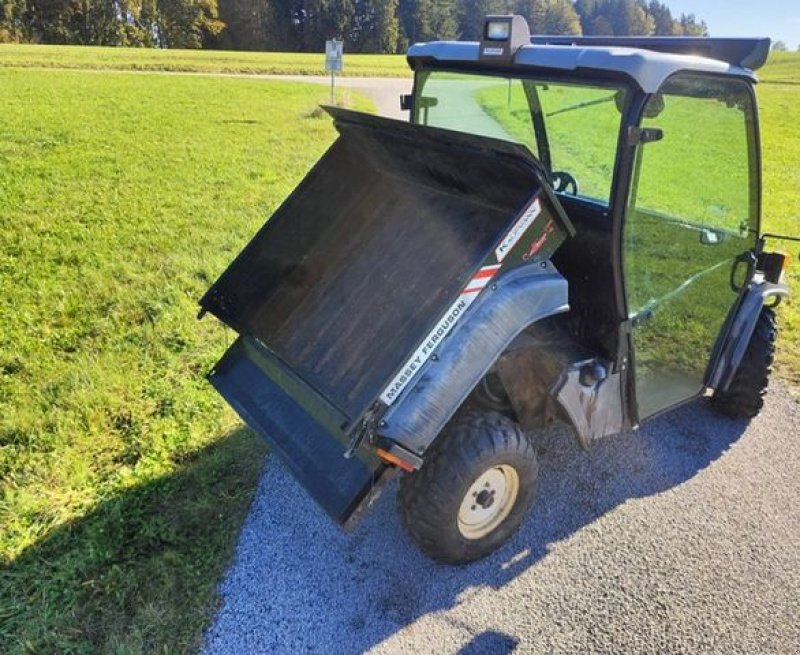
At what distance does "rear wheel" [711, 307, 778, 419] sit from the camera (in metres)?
3.57

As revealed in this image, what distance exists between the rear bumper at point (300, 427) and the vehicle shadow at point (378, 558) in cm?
47

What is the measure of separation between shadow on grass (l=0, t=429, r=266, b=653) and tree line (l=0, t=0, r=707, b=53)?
42697 millimetres

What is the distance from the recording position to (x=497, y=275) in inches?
93.8

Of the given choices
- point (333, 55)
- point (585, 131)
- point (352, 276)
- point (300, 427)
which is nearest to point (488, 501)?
point (300, 427)

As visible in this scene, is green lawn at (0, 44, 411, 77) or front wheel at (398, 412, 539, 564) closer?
front wheel at (398, 412, 539, 564)

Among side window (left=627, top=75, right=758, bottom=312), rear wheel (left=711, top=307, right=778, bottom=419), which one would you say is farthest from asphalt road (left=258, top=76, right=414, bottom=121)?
side window (left=627, top=75, right=758, bottom=312)

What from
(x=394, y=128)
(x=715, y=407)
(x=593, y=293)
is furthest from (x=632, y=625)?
(x=394, y=128)

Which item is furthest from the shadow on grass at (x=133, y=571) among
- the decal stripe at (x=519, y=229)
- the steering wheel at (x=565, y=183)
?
the steering wheel at (x=565, y=183)

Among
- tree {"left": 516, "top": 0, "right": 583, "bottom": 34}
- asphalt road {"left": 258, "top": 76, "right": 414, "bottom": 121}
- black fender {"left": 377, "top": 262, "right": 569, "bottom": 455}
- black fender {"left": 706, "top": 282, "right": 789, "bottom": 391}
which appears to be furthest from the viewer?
tree {"left": 516, "top": 0, "right": 583, "bottom": 34}

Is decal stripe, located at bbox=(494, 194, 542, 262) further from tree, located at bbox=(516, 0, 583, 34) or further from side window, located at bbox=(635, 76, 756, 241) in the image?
tree, located at bbox=(516, 0, 583, 34)

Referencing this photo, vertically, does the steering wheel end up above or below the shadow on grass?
above

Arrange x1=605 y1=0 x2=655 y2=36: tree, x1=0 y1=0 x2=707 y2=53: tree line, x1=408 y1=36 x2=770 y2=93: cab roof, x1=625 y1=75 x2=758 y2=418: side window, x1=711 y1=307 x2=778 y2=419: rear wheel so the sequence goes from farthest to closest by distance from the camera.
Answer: x1=605 y1=0 x2=655 y2=36: tree, x1=0 y1=0 x2=707 y2=53: tree line, x1=711 y1=307 x2=778 y2=419: rear wheel, x1=625 y1=75 x2=758 y2=418: side window, x1=408 y1=36 x2=770 y2=93: cab roof

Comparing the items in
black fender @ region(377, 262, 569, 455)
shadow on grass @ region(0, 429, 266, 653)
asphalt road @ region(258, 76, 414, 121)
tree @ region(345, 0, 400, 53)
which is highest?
tree @ region(345, 0, 400, 53)

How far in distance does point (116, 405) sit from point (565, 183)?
290 cm
